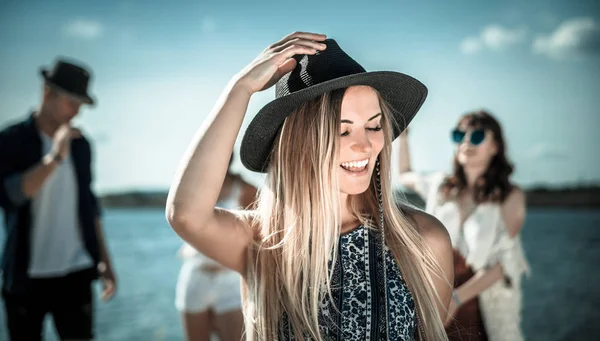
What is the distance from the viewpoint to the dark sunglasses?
3912 millimetres

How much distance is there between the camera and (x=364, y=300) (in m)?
1.86

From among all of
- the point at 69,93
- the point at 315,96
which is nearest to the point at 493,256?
the point at 315,96

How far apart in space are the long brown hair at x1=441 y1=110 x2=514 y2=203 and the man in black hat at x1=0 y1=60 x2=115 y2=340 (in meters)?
2.47

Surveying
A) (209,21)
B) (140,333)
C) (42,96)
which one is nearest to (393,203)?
(42,96)

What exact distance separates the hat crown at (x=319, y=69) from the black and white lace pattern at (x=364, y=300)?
1.74ft

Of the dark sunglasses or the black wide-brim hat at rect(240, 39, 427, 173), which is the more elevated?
the black wide-brim hat at rect(240, 39, 427, 173)

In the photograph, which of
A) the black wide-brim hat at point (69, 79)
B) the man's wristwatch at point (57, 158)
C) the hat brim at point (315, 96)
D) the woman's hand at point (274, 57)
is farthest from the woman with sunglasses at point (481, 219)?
the black wide-brim hat at point (69, 79)

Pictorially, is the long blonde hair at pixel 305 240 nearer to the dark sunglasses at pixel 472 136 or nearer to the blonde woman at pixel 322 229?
the blonde woman at pixel 322 229

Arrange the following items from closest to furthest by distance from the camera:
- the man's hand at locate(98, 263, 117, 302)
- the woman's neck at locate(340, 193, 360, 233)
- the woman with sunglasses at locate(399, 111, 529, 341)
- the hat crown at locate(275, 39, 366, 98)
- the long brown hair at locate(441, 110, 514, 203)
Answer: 1. the hat crown at locate(275, 39, 366, 98)
2. the woman's neck at locate(340, 193, 360, 233)
3. the woman with sunglasses at locate(399, 111, 529, 341)
4. the long brown hair at locate(441, 110, 514, 203)
5. the man's hand at locate(98, 263, 117, 302)

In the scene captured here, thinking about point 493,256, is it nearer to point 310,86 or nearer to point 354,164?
point 354,164

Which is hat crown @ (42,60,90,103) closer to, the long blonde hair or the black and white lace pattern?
the long blonde hair

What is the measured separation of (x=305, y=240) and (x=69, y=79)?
2.92m

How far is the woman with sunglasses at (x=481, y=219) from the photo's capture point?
11.4 feet

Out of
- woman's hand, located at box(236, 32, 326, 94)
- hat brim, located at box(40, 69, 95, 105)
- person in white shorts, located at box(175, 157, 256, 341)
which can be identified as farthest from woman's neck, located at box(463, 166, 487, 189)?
hat brim, located at box(40, 69, 95, 105)
